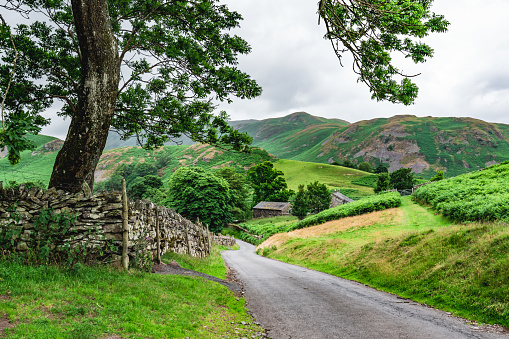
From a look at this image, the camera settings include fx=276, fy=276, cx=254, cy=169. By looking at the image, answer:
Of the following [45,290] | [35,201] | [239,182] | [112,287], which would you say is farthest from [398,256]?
[239,182]

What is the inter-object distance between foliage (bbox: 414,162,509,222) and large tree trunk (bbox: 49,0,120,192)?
71.9 feet

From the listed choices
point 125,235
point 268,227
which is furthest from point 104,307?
point 268,227

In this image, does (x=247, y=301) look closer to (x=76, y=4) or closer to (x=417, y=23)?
(x=417, y=23)

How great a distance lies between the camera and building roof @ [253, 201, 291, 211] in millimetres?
77062

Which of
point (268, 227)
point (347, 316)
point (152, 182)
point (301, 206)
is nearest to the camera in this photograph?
point (347, 316)

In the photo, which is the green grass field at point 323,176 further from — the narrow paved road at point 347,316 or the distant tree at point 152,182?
the narrow paved road at point 347,316

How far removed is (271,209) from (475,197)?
56.1 metres

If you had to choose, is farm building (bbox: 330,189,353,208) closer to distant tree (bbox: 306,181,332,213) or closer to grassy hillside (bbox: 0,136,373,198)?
distant tree (bbox: 306,181,332,213)

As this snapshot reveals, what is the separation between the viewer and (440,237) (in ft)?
41.5

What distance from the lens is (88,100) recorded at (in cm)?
913

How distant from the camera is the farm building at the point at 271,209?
7688 centimetres

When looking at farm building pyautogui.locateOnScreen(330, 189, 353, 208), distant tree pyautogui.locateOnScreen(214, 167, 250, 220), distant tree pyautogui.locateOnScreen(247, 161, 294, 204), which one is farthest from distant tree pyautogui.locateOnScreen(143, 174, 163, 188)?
farm building pyautogui.locateOnScreen(330, 189, 353, 208)

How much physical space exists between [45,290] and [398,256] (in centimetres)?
1419

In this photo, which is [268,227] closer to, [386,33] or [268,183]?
[268,183]
